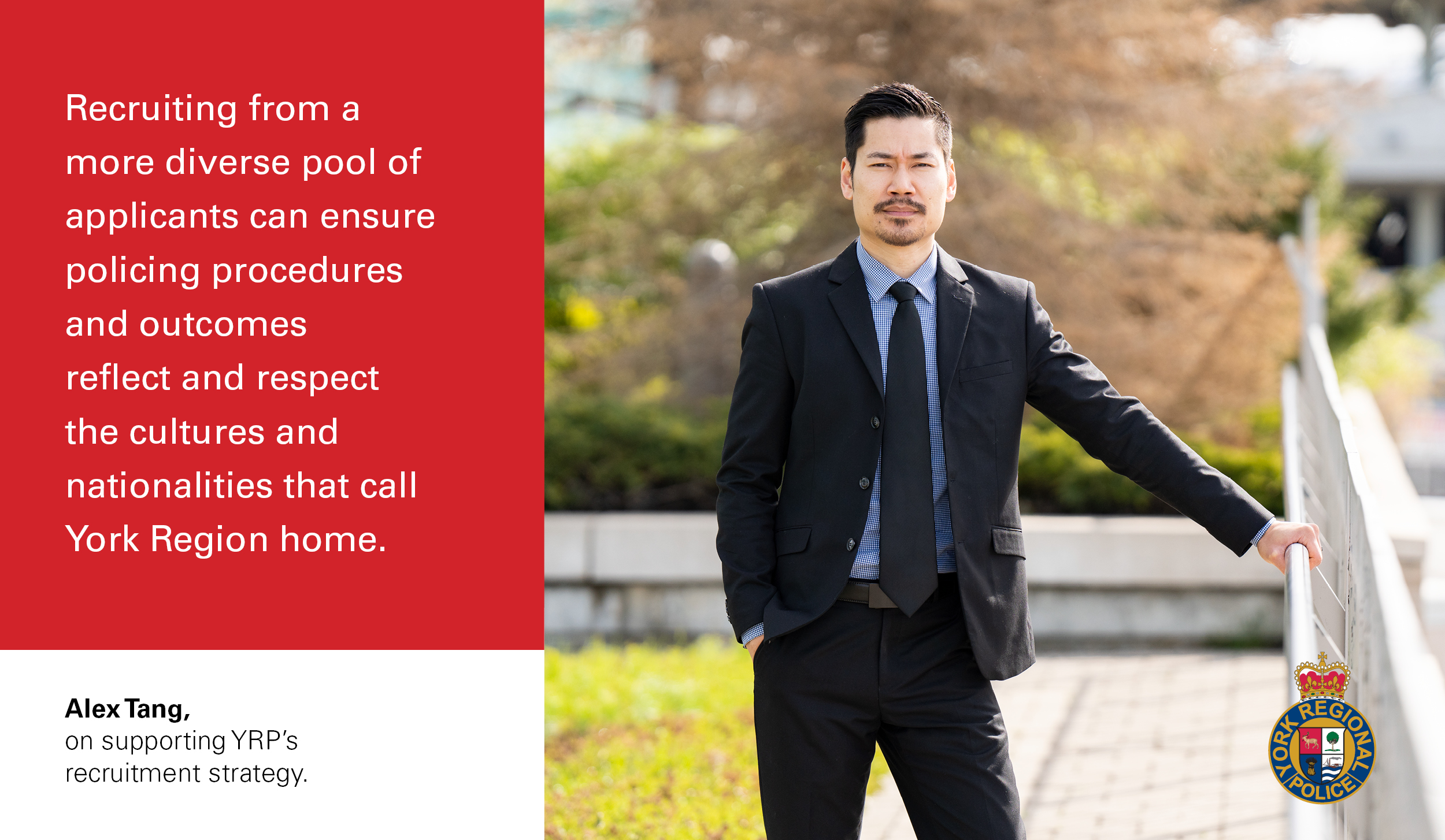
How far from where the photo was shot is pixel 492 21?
5625mm

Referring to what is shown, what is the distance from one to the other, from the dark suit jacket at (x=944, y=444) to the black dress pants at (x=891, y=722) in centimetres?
6

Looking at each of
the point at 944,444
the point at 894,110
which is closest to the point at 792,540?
the point at 944,444

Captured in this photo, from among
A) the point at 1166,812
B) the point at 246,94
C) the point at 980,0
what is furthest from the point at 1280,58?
the point at 246,94

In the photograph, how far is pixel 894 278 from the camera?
2.72 meters

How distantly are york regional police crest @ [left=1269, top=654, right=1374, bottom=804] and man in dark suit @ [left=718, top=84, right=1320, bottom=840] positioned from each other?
0.32 m

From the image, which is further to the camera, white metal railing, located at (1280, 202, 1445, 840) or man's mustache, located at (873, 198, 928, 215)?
man's mustache, located at (873, 198, 928, 215)

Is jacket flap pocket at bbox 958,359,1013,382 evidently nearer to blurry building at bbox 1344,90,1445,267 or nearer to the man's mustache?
the man's mustache

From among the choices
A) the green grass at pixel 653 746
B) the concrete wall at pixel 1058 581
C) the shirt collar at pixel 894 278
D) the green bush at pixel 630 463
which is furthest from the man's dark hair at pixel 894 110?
the green bush at pixel 630 463

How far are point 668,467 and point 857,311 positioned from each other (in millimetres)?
5593

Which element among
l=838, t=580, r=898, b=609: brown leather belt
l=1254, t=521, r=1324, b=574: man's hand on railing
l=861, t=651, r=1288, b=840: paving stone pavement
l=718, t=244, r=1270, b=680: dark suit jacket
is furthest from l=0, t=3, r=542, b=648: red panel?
l=1254, t=521, r=1324, b=574: man's hand on railing

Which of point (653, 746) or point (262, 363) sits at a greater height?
point (262, 363)

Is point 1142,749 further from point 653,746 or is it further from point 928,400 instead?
point 928,400

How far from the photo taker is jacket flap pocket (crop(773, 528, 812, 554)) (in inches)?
104

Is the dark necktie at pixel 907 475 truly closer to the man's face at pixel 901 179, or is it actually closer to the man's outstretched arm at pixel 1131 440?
the man's face at pixel 901 179
